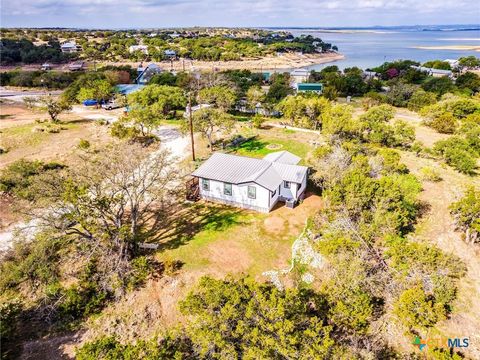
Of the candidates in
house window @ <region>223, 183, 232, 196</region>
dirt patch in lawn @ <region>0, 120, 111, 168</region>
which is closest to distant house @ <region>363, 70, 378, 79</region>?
dirt patch in lawn @ <region>0, 120, 111, 168</region>

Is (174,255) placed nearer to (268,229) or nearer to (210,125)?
(268,229)

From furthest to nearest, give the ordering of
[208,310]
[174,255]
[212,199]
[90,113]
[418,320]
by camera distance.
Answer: [90,113], [212,199], [174,255], [418,320], [208,310]

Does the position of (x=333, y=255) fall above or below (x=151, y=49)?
below

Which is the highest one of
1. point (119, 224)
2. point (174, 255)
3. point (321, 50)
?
point (321, 50)

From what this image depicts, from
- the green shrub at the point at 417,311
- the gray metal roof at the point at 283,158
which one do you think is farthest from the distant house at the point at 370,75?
the green shrub at the point at 417,311

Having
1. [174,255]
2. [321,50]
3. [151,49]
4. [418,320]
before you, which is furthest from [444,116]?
[321,50]

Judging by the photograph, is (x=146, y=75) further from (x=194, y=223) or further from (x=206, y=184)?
(x=194, y=223)

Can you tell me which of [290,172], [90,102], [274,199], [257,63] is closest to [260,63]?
[257,63]

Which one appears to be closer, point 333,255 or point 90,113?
point 333,255
